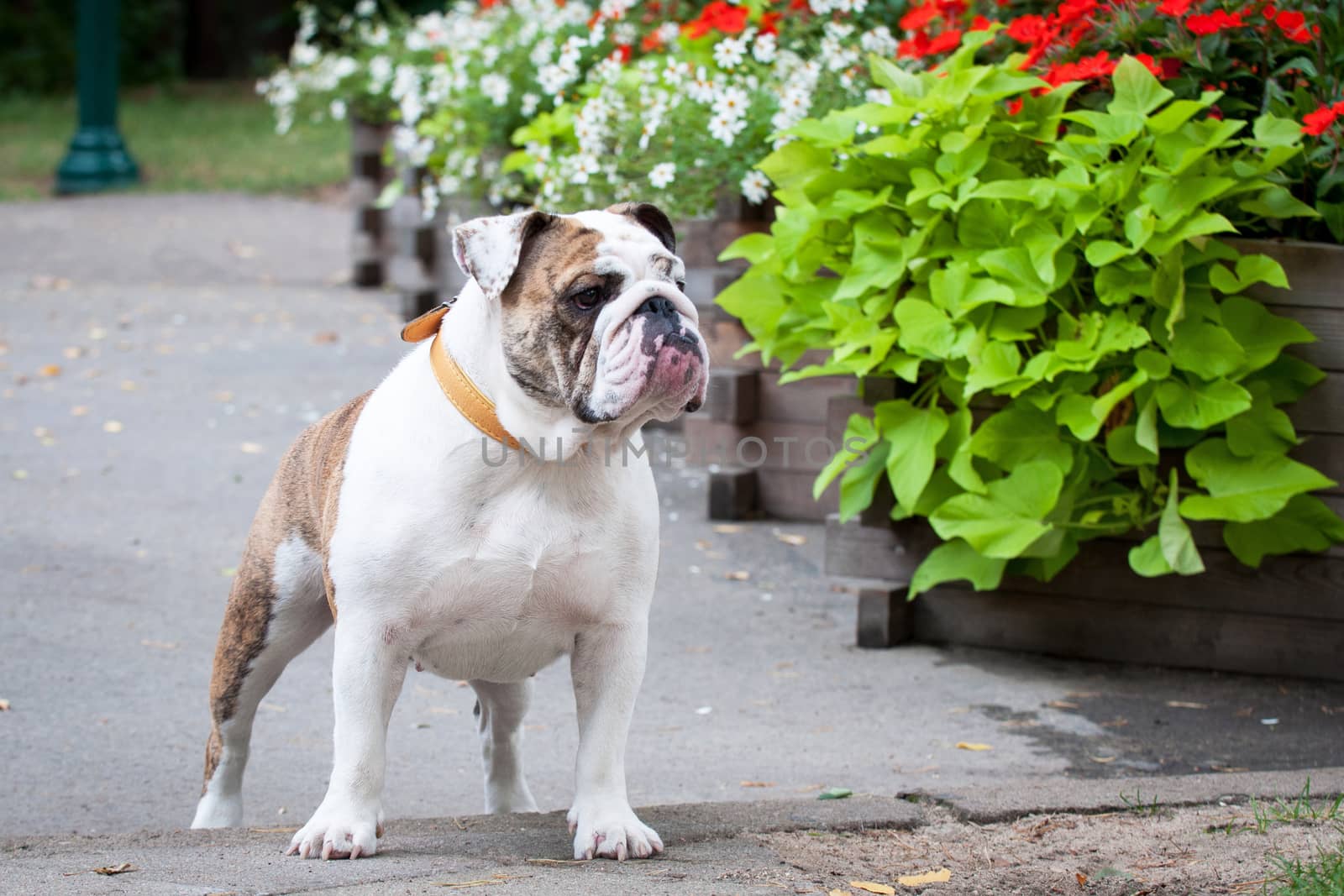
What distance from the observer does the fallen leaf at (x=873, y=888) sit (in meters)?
2.80

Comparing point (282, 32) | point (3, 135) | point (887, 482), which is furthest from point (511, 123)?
point (282, 32)

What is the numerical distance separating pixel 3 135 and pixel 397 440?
20.5 m

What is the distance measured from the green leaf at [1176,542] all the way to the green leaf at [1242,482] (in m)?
0.03

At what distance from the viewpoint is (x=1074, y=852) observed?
312 centimetres

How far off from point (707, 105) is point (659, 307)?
3.45m

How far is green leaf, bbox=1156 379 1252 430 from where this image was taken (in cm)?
409

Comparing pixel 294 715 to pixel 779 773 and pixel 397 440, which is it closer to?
pixel 779 773

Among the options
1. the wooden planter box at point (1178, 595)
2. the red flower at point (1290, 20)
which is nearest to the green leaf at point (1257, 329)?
the wooden planter box at point (1178, 595)

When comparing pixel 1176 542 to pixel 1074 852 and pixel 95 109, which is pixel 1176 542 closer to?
pixel 1074 852

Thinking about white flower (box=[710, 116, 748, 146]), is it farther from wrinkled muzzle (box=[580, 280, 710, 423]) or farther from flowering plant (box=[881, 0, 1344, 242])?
wrinkled muzzle (box=[580, 280, 710, 423])

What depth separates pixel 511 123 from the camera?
8.05m

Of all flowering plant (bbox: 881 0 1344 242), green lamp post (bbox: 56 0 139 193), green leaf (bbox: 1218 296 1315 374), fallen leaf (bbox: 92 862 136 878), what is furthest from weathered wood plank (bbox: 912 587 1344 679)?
green lamp post (bbox: 56 0 139 193)

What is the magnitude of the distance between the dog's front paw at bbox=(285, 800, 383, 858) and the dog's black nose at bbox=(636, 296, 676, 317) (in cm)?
113

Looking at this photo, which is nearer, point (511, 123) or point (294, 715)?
point (294, 715)
